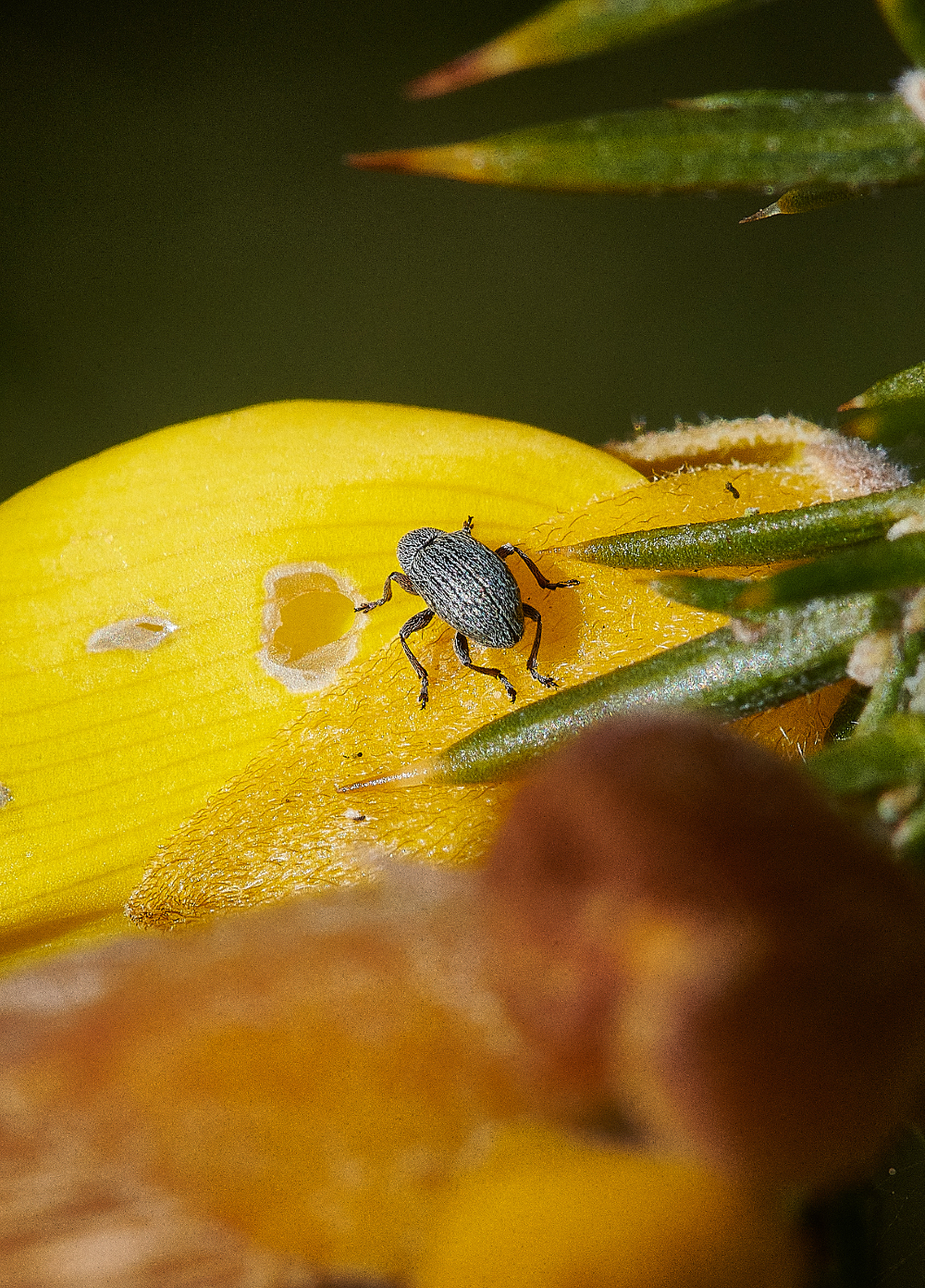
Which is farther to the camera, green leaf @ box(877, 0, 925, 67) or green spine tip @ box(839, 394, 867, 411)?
green spine tip @ box(839, 394, 867, 411)

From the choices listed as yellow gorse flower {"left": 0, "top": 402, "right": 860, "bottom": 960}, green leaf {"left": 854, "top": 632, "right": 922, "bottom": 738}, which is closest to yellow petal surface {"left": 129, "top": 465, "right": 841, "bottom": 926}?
yellow gorse flower {"left": 0, "top": 402, "right": 860, "bottom": 960}

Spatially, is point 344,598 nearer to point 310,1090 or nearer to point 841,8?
point 310,1090

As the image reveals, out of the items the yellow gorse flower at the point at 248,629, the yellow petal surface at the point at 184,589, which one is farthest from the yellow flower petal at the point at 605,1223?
the yellow petal surface at the point at 184,589

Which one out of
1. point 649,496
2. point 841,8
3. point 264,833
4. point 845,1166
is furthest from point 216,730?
point 841,8

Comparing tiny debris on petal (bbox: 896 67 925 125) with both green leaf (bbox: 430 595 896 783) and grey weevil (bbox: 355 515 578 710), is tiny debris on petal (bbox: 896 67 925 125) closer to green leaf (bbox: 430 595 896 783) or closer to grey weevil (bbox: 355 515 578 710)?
green leaf (bbox: 430 595 896 783)

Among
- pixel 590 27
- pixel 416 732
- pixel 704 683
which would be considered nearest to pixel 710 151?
pixel 590 27

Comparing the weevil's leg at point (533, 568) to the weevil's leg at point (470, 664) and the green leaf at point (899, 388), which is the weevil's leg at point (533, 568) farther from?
the green leaf at point (899, 388)
